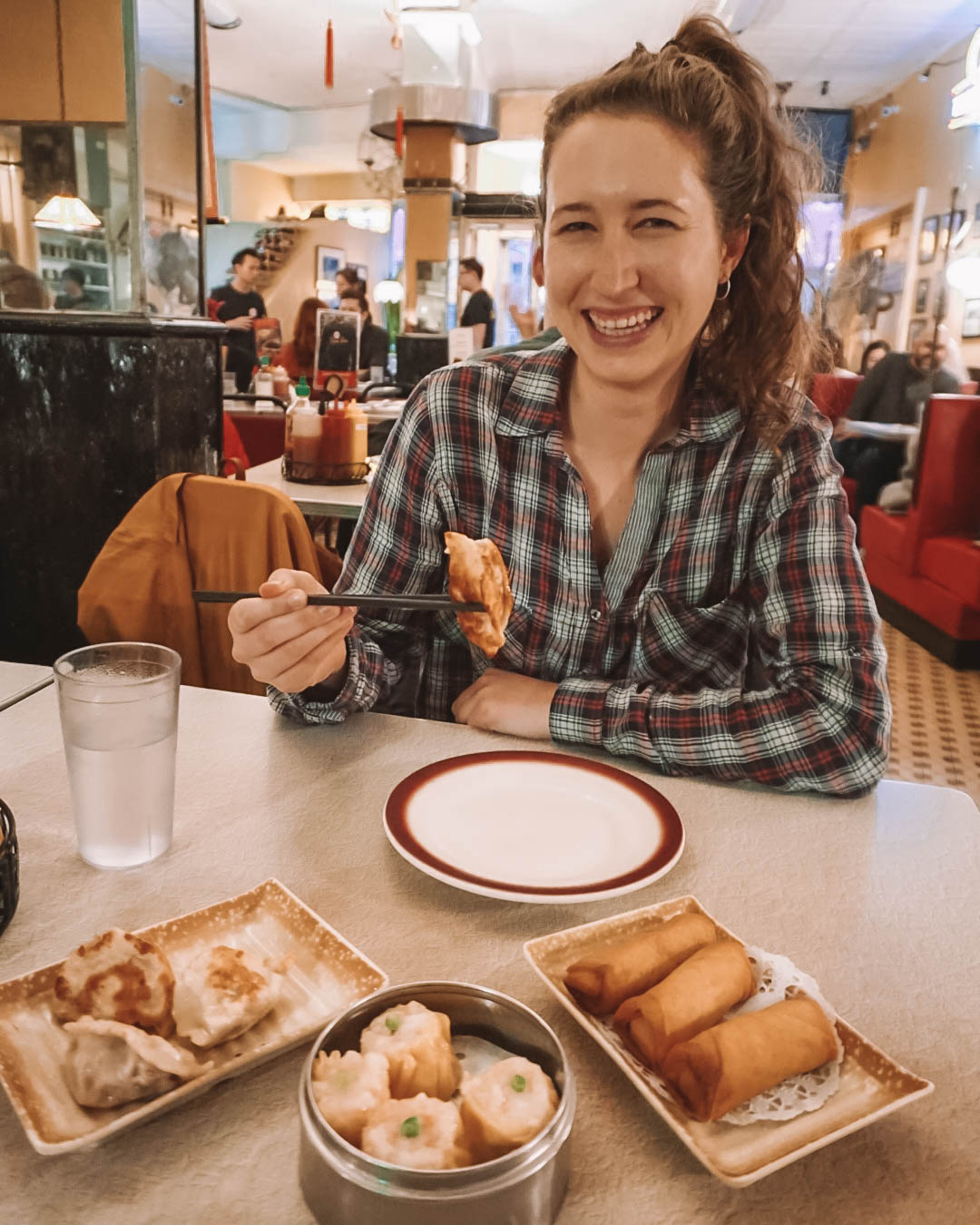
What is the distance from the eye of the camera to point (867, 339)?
9453 mm

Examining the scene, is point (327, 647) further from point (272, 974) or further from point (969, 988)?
point (969, 988)

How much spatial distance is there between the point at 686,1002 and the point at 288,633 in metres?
0.61

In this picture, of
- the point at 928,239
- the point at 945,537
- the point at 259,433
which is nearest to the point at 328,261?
the point at 928,239

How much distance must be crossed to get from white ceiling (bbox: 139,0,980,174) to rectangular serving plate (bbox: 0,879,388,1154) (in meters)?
6.64

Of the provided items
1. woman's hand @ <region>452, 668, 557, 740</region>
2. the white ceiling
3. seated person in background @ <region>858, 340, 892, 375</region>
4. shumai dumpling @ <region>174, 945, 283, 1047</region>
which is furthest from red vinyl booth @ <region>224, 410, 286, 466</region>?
seated person in background @ <region>858, 340, 892, 375</region>

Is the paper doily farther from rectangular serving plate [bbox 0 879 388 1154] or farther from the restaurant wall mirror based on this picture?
the restaurant wall mirror

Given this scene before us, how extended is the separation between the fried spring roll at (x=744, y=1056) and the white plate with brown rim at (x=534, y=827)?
0.22m

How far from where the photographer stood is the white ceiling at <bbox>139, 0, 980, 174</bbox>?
725 centimetres

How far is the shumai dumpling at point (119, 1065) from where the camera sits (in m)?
0.57

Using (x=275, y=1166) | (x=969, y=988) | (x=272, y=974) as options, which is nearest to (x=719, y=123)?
(x=969, y=988)

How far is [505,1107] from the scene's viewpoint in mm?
518

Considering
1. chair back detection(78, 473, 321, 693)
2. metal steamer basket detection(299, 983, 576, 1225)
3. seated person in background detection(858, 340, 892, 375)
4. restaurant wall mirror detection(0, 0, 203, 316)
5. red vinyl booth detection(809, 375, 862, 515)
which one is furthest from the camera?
seated person in background detection(858, 340, 892, 375)

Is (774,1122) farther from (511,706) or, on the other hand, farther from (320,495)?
(320,495)

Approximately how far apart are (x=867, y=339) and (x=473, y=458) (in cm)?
916
